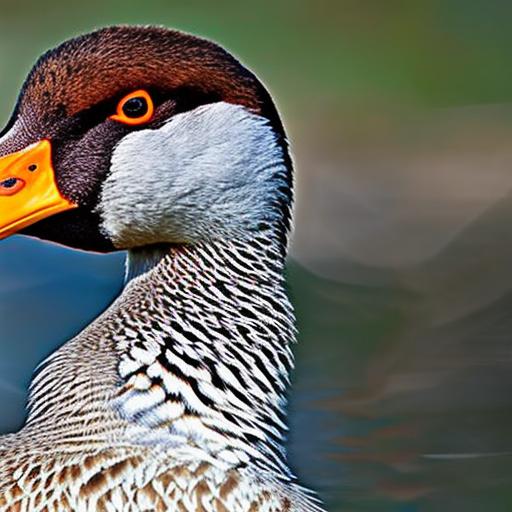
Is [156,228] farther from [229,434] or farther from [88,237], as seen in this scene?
[229,434]

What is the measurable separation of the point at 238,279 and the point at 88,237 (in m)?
0.30

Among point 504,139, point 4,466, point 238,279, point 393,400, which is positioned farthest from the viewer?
point 504,139

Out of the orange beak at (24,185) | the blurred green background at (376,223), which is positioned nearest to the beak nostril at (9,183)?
the orange beak at (24,185)

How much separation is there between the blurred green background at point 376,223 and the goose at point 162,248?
9.16 ft

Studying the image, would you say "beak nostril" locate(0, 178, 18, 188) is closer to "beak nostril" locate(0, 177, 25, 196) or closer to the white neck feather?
"beak nostril" locate(0, 177, 25, 196)

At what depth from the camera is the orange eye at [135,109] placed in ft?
9.90

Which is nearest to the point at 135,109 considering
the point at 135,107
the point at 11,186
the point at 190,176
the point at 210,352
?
the point at 135,107

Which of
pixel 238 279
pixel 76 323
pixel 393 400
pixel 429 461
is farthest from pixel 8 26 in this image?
pixel 238 279

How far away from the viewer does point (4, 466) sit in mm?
2908

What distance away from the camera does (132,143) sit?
3.03 metres

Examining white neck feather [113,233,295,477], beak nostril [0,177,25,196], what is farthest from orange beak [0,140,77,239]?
white neck feather [113,233,295,477]

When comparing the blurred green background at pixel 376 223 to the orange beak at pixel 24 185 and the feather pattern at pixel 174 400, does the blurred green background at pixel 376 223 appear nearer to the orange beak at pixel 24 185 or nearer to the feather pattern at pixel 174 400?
the feather pattern at pixel 174 400

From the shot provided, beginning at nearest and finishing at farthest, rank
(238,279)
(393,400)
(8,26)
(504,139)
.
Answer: (238,279)
(393,400)
(8,26)
(504,139)

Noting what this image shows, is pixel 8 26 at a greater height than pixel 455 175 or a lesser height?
greater
